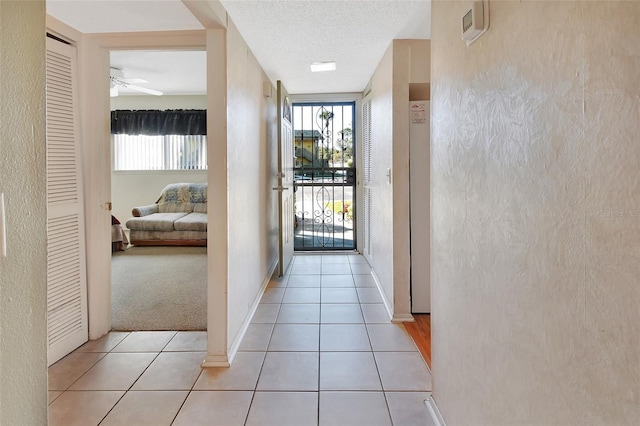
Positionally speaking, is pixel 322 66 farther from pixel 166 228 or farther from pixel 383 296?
pixel 166 228

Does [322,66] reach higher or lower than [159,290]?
higher

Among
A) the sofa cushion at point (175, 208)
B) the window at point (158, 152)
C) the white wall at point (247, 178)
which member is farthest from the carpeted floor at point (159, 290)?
the window at point (158, 152)

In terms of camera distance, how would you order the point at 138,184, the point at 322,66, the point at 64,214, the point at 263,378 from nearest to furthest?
the point at 263,378 → the point at 64,214 → the point at 322,66 → the point at 138,184

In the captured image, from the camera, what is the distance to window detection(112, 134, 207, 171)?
6.50 metres

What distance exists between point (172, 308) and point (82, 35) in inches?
81.2

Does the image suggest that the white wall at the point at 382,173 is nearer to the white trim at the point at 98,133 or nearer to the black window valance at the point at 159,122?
the white trim at the point at 98,133

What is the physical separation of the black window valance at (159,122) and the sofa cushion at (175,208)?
121 centimetres

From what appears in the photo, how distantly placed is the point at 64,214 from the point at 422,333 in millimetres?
2410

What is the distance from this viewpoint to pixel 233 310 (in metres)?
2.37

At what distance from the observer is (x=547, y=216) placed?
839mm

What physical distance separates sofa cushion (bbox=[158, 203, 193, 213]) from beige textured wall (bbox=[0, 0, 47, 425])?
5.56 metres

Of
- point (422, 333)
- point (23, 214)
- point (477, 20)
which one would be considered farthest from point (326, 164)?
point (23, 214)

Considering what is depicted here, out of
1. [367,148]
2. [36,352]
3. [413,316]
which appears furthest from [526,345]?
[367,148]

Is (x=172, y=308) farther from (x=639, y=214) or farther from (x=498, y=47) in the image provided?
(x=639, y=214)
